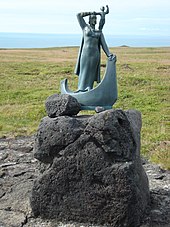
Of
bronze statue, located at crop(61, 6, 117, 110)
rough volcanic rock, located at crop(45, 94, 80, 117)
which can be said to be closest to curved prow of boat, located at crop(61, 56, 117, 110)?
bronze statue, located at crop(61, 6, 117, 110)

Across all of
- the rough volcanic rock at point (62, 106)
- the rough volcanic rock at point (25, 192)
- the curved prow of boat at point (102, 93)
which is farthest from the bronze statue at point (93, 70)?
the rough volcanic rock at point (25, 192)

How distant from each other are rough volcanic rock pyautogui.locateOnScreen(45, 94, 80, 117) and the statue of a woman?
0.51m

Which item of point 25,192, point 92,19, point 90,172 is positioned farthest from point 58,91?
point 90,172

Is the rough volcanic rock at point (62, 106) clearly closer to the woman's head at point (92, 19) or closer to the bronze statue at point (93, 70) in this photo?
the bronze statue at point (93, 70)

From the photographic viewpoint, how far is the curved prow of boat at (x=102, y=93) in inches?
326

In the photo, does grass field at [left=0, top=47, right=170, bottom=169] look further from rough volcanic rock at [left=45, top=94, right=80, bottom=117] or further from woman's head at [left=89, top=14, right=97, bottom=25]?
woman's head at [left=89, top=14, right=97, bottom=25]

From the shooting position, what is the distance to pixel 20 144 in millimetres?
13273

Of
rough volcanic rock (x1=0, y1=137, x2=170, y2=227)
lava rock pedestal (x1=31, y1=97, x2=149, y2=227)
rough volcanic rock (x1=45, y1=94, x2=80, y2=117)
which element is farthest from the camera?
rough volcanic rock (x1=45, y1=94, x2=80, y2=117)

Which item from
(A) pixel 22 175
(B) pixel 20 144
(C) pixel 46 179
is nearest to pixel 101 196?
(C) pixel 46 179

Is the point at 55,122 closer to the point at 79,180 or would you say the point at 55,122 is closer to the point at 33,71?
the point at 79,180

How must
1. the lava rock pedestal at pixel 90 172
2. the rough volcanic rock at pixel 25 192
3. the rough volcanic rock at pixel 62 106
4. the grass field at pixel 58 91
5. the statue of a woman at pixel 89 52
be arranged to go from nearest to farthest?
the lava rock pedestal at pixel 90 172, the rough volcanic rock at pixel 25 192, the rough volcanic rock at pixel 62 106, the statue of a woman at pixel 89 52, the grass field at pixel 58 91

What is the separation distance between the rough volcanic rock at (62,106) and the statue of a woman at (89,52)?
509 mm

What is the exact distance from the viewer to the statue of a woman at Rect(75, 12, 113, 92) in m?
8.38

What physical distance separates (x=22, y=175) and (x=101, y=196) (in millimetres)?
2947
